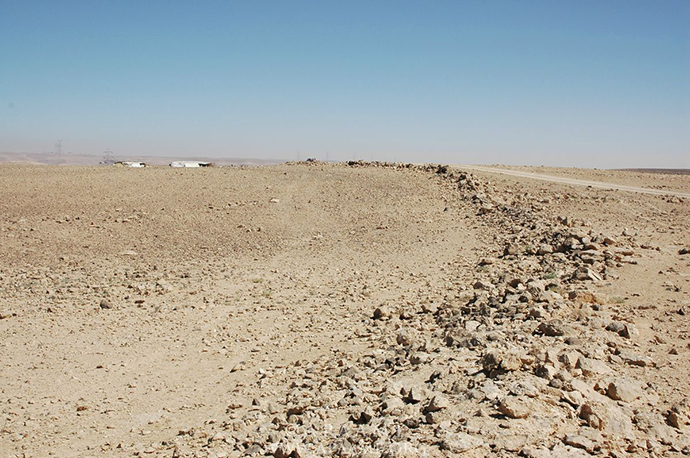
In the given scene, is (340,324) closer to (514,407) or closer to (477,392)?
(477,392)

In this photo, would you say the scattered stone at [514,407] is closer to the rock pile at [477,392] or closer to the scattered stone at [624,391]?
the rock pile at [477,392]

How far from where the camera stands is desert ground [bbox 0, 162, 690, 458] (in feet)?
15.0

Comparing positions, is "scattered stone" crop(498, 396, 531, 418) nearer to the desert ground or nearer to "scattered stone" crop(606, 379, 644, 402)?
the desert ground

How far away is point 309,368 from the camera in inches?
258

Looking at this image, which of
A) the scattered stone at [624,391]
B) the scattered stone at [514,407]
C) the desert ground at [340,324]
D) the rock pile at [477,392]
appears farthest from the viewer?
the scattered stone at [624,391]

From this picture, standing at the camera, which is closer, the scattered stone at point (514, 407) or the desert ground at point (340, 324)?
the scattered stone at point (514, 407)

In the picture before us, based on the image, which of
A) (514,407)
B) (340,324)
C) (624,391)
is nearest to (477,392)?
(514,407)

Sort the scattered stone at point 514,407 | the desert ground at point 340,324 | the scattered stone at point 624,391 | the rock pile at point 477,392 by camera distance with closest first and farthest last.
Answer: the rock pile at point 477,392 → the scattered stone at point 514,407 → the desert ground at point 340,324 → the scattered stone at point 624,391

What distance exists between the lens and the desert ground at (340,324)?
4559 millimetres

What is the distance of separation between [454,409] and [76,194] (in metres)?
14.9

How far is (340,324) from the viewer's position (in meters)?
8.37

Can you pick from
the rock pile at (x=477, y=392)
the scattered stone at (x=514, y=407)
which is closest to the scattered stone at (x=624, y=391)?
the rock pile at (x=477, y=392)

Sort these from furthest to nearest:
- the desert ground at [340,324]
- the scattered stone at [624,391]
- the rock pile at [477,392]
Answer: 1. the scattered stone at [624,391]
2. the desert ground at [340,324]
3. the rock pile at [477,392]

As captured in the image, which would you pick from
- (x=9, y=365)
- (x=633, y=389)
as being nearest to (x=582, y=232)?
(x=633, y=389)
